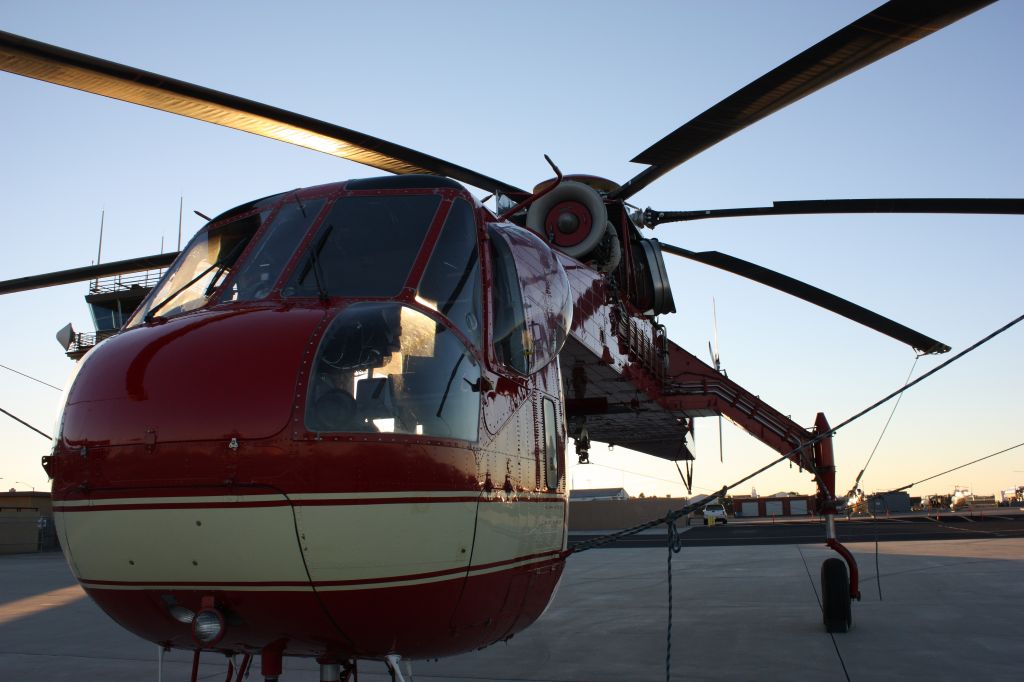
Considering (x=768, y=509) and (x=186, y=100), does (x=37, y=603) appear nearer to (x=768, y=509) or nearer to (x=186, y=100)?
(x=186, y=100)

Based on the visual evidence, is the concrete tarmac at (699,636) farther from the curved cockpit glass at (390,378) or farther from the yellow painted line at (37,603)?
the curved cockpit glass at (390,378)

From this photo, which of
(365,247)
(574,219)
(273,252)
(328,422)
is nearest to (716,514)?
(574,219)

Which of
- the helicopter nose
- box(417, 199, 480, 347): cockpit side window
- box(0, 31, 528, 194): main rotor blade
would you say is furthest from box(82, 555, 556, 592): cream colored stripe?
box(0, 31, 528, 194): main rotor blade

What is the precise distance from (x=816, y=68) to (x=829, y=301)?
4.67m

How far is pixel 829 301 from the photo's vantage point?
10383 mm

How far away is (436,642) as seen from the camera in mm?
3879

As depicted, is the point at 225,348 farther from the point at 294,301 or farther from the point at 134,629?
the point at 134,629

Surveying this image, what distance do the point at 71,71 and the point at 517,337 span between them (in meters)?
3.11

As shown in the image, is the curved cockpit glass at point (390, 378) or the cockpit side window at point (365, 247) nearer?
the curved cockpit glass at point (390, 378)

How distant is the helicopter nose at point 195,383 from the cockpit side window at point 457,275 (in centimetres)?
72

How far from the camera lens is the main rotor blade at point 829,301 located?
10.1m

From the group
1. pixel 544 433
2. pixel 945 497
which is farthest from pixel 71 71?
pixel 945 497

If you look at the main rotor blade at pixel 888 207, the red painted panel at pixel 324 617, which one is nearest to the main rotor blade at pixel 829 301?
the main rotor blade at pixel 888 207

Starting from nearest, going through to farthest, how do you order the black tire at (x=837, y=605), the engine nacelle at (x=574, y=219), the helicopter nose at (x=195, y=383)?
the helicopter nose at (x=195, y=383) → the black tire at (x=837, y=605) → the engine nacelle at (x=574, y=219)
